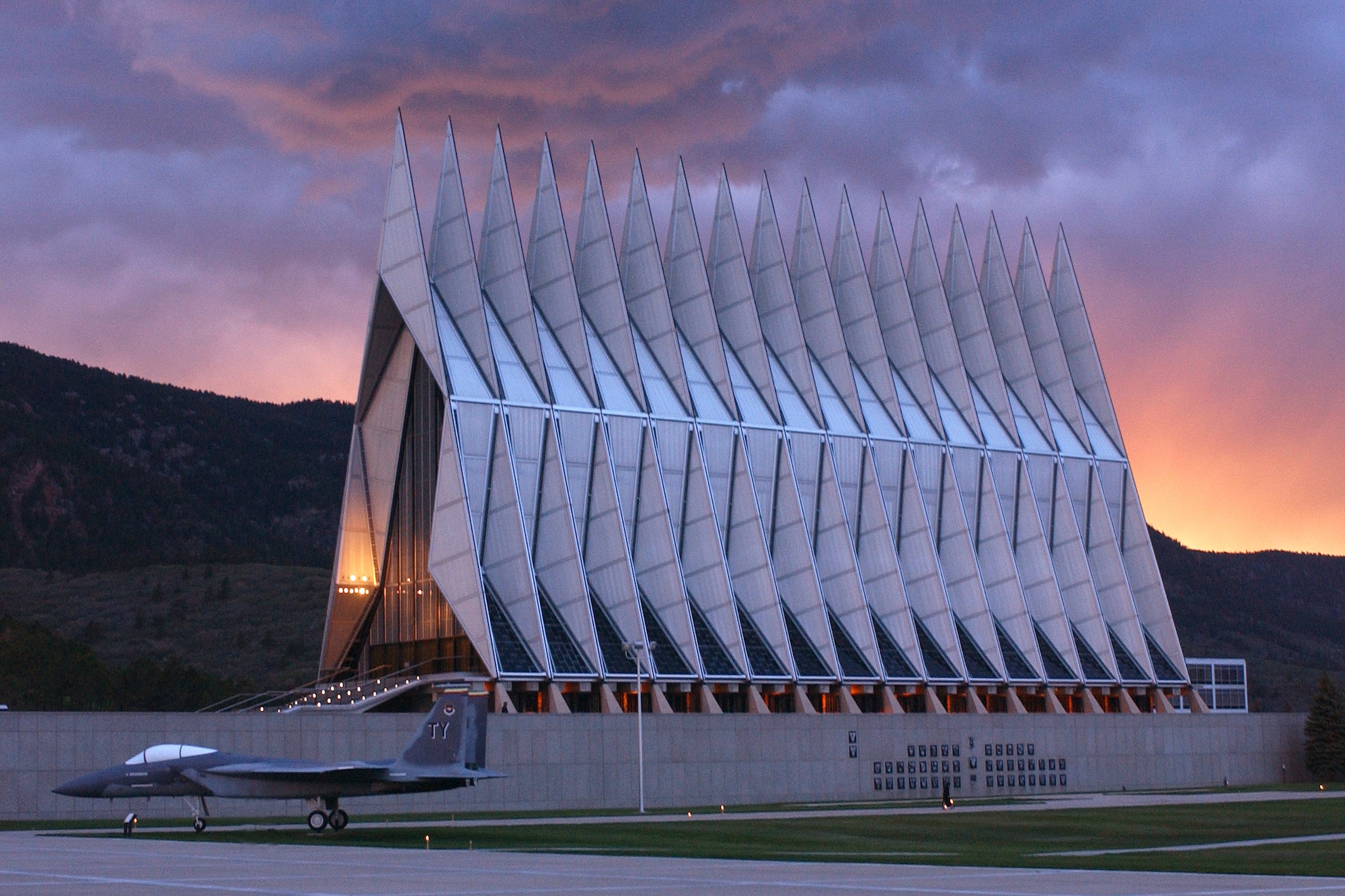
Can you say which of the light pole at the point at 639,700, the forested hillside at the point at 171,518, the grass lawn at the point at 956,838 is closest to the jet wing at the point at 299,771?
the grass lawn at the point at 956,838

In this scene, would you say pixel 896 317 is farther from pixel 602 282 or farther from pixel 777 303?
pixel 602 282

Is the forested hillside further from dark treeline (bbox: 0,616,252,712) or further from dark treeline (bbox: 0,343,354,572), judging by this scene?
dark treeline (bbox: 0,616,252,712)

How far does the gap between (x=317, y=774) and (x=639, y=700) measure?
15.2 m

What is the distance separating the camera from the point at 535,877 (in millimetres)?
23453

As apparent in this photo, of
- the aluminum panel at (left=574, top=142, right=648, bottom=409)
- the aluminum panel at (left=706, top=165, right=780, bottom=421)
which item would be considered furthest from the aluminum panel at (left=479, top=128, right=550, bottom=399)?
the aluminum panel at (left=706, top=165, right=780, bottom=421)

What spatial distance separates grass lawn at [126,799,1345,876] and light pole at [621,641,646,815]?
7.47 meters

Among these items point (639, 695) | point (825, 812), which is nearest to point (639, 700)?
point (639, 695)

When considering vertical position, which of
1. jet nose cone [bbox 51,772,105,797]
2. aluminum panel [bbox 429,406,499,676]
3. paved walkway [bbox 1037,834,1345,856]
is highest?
aluminum panel [bbox 429,406,499,676]

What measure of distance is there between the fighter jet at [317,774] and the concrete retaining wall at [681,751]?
8151 millimetres

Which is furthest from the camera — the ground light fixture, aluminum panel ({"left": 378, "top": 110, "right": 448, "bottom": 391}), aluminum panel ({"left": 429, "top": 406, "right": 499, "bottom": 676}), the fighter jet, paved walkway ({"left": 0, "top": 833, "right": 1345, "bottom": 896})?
aluminum panel ({"left": 378, "top": 110, "right": 448, "bottom": 391})

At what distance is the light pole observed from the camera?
170 ft

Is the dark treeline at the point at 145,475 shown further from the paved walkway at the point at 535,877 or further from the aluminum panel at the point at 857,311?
the paved walkway at the point at 535,877

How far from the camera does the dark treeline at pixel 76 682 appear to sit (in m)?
85.0

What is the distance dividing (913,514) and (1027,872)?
167 ft
